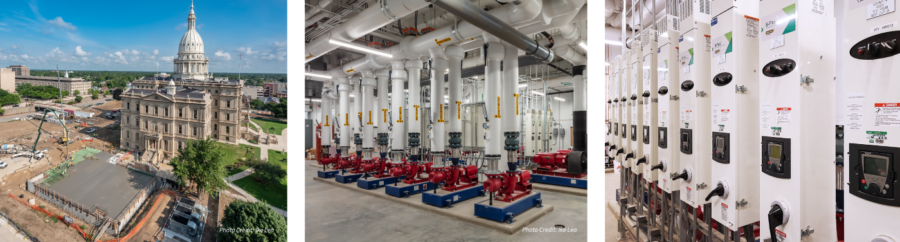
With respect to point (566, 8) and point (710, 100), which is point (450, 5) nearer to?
point (566, 8)

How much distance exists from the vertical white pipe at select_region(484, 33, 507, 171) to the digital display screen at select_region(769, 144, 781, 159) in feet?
13.9

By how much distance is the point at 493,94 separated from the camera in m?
6.33

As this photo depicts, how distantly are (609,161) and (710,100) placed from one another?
8540mm

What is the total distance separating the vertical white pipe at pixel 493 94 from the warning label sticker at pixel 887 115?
482 centimetres

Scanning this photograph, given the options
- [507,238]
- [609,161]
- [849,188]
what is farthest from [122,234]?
[609,161]

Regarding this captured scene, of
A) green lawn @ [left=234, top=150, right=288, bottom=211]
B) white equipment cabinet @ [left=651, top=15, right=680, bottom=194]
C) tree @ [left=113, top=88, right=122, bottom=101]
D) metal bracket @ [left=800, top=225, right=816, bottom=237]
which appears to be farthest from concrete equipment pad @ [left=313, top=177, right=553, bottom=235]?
tree @ [left=113, top=88, right=122, bottom=101]

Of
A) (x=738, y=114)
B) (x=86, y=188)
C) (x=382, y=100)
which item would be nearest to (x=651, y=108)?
(x=738, y=114)

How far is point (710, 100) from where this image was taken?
3006mm

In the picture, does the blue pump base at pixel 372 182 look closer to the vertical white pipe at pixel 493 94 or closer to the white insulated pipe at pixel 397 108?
the white insulated pipe at pixel 397 108

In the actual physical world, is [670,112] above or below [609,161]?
above

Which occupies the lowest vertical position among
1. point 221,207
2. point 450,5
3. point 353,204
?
point 353,204

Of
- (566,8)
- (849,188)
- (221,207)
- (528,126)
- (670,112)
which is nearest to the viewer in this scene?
(849,188)

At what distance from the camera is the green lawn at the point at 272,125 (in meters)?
3.15

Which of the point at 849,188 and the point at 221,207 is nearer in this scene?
the point at 849,188
